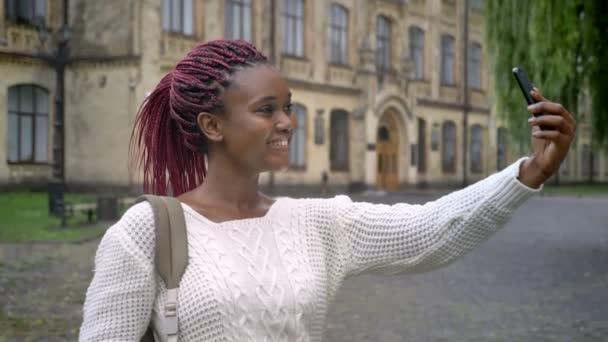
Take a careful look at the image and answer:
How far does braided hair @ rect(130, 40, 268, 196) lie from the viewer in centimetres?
201

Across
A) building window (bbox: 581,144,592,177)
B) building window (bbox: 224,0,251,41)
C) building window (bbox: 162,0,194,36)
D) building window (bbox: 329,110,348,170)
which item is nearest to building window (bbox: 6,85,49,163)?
building window (bbox: 162,0,194,36)

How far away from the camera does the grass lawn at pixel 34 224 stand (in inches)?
527

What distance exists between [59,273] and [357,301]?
3.89m

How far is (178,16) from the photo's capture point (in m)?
23.9

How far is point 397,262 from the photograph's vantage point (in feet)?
7.08

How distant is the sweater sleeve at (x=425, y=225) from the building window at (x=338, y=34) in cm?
2749

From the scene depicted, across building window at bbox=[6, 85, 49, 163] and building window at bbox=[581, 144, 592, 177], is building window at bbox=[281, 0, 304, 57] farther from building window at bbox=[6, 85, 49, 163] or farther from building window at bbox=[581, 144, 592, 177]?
building window at bbox=[581, 144, 592, 177]

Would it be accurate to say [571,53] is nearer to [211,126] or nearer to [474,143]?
[211,126]

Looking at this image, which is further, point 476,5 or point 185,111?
point 476,5

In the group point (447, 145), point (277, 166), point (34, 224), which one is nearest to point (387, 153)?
point (447, 145)

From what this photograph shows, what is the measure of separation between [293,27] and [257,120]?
2650 centimetres

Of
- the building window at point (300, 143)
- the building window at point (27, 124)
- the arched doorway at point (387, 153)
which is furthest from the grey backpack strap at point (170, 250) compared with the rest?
the arched doorway at point (387, 153)

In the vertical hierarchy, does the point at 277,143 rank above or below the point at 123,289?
above

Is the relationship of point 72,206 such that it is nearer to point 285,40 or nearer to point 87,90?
point 87,90
